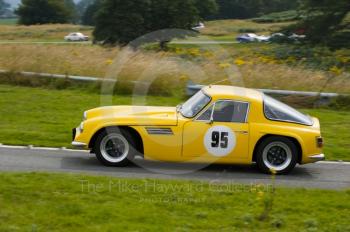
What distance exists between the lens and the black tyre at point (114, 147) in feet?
31.5

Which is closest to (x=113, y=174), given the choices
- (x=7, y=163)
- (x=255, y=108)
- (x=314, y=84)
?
(x=7, y=163)

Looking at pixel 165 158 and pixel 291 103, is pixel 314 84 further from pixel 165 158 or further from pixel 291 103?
pixel 165 158

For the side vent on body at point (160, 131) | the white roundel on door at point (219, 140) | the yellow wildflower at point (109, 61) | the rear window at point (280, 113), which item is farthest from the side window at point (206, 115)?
the yellow wildflower at point (109, 61)

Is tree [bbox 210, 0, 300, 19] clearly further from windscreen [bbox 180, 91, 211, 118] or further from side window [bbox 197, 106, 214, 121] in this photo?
side window [bbox 197, 106, 214, 121]

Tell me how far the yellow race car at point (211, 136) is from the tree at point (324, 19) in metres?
31.8

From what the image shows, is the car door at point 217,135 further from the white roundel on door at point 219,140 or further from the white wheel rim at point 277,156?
the white wheel rim at point 277,156

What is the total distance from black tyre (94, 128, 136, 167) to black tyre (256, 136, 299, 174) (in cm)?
201

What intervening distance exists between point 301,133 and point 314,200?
188 centimetres

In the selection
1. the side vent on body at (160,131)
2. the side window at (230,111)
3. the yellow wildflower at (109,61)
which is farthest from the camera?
the yellow wildflower at (109,61)

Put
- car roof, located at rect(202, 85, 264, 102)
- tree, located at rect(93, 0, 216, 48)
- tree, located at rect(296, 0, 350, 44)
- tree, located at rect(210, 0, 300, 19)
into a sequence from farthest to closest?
tree, located at rect(210, 0, 300, 19) < tree, located at rect(93, 0, 216, 48) < tree, located at rect(296, 0, 350, 44) < car roof, located at rect(202, 85, 264, 102)

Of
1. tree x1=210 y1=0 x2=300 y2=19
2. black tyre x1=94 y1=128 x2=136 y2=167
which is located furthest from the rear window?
tree x1=210 y1=0 x2=300 y2=19

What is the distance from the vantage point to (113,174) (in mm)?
9219

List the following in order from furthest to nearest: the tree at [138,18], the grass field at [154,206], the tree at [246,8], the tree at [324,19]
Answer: the tree at [246,8] < the tree at [138,18] < the tree at [324,19] < the grass field at [154,206]

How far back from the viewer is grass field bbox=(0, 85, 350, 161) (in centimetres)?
1161
